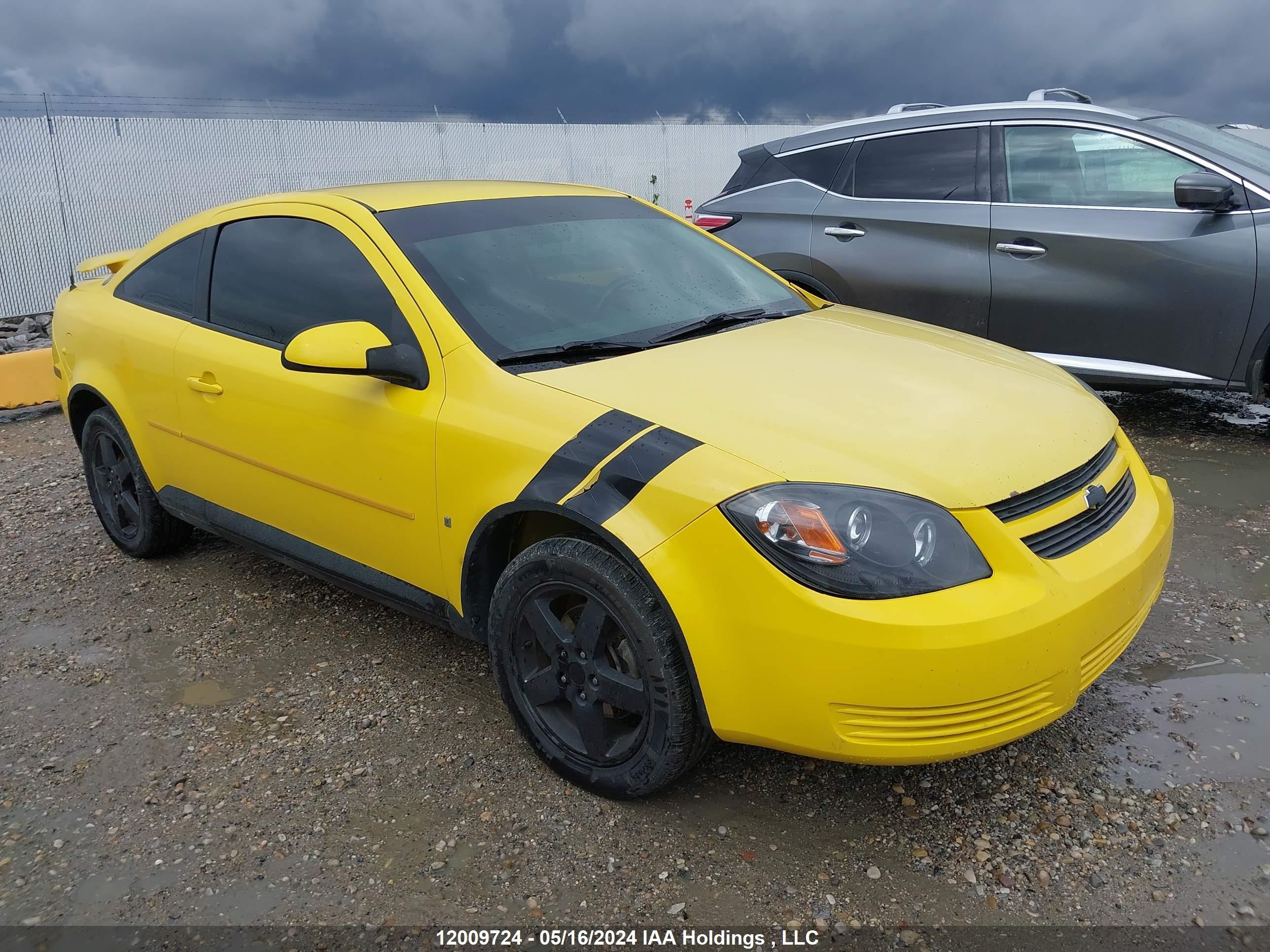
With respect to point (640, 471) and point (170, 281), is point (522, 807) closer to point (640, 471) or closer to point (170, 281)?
point (640, 471)

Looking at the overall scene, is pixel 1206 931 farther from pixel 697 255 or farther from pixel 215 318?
pixel 215 318

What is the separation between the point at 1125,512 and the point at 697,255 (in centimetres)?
171

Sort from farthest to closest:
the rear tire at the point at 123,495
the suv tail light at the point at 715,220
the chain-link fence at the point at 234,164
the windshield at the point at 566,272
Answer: the chain-link fence at the point at 234,164 → the suv tail light at the point at 715,220 → the rear tire at the point at 123,495 → the windshield at the point at 566,272

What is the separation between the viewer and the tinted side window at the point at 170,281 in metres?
3.84

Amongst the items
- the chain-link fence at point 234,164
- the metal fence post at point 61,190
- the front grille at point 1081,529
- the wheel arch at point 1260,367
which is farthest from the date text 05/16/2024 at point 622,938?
the metal fence post at point 61,190

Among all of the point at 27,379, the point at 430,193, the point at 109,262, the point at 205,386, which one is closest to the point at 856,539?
the point at 430,193

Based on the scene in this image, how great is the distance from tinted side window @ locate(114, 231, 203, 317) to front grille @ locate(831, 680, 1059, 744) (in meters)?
2.82

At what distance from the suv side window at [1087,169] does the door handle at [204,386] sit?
4168mm

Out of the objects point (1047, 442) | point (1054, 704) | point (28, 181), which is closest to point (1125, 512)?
point (1047, 442)

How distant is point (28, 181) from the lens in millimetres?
15320

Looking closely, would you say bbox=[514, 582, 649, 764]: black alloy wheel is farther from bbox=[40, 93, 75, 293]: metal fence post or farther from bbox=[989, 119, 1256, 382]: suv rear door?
bbox=[40, 93, 75, 293]: metal fence post

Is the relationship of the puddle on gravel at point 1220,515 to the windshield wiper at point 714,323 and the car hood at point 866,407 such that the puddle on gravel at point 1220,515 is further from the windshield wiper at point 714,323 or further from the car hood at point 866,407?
the windshield wiper at point 714,323

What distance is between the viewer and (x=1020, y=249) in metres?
5.44

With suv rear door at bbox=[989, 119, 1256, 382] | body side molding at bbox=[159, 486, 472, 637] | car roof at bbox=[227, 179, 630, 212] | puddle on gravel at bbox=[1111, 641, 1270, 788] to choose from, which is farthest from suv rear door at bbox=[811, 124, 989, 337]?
body side molding at bbox=[159, 486, 472, 637]
